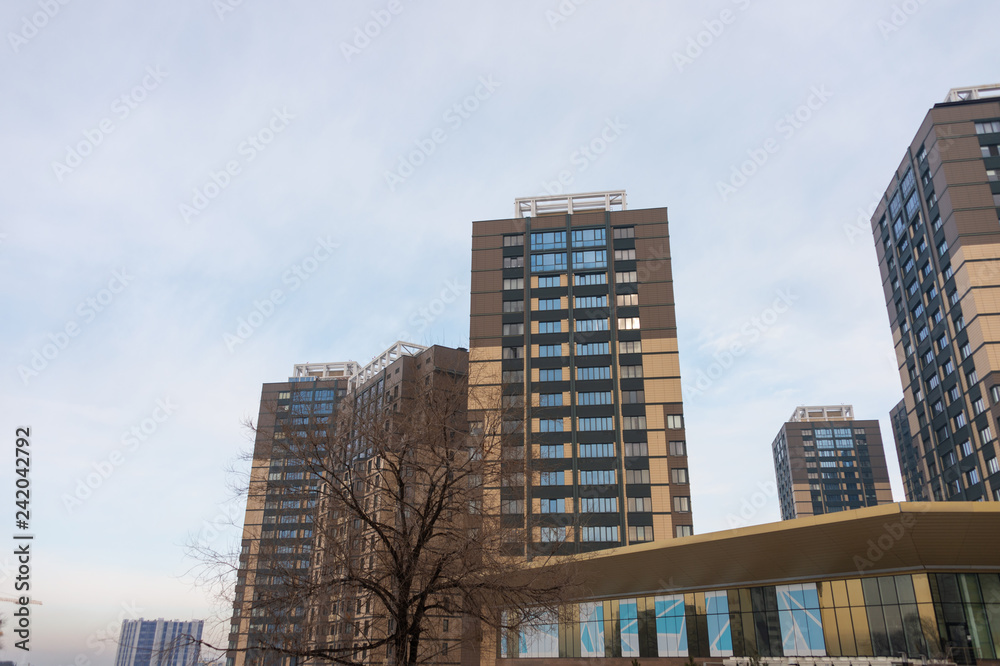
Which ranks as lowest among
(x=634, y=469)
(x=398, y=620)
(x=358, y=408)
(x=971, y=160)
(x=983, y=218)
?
(x=398, y=620)

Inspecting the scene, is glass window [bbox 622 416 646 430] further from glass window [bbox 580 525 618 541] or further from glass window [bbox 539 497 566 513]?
glass window [bbox 580 525 618 541]

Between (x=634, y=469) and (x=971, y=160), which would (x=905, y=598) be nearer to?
(x=634, y=469)

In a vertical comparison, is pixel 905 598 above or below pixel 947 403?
below

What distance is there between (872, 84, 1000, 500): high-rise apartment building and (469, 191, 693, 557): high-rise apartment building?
105ft

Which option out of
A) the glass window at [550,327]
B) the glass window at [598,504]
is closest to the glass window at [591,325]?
the glass window at [550,327]

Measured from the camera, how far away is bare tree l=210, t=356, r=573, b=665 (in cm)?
1504

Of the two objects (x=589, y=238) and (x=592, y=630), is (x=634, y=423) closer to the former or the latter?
(x=589, y=238)

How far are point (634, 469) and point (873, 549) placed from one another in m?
43.0

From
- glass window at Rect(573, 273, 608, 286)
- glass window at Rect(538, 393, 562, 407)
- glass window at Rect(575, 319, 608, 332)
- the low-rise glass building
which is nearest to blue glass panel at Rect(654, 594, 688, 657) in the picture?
the low-rise glass building

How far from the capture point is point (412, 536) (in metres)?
16.2

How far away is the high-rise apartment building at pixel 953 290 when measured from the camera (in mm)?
75812

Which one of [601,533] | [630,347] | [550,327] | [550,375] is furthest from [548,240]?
[601,533]

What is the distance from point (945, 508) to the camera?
30.4 metres

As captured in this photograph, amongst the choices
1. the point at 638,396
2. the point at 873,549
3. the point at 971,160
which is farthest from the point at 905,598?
the point at 971,160
